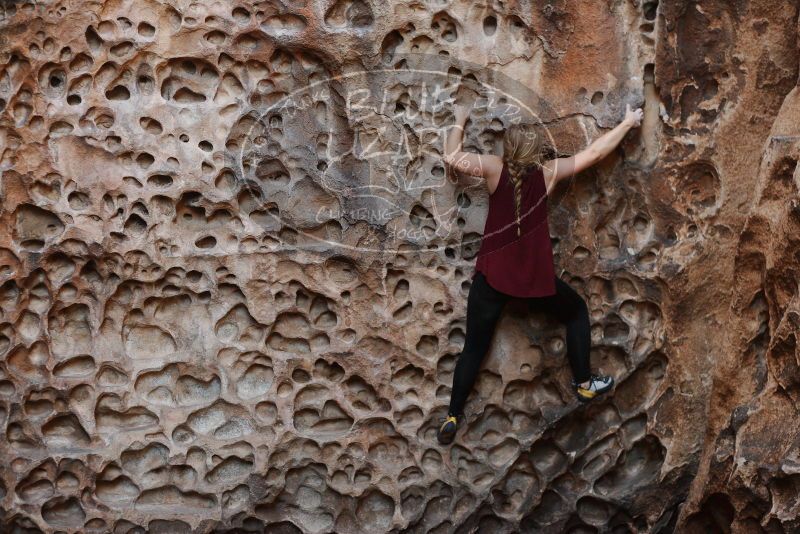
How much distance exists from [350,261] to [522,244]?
652 mm

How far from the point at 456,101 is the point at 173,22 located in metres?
1.06

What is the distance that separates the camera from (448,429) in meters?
3.81

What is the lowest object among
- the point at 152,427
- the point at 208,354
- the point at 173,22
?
the point at 152,427

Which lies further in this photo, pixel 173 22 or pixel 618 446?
pixel 618 446

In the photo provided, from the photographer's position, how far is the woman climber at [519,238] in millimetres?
3611

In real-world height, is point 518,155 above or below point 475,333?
above

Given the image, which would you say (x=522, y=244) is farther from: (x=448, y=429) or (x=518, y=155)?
(x=448, y=429)

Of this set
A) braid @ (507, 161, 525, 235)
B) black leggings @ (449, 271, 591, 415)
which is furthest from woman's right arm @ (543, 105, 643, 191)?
black leggings @ (449, 271, 591, 415)

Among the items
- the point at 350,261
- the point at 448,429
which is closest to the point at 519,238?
the point at 350,261

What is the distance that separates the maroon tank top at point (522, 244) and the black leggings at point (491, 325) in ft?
0.23

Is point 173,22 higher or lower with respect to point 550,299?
higher

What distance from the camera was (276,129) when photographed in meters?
3.77

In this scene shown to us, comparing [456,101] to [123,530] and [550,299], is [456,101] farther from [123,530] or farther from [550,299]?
[123,530]

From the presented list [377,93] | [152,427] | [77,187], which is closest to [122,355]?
[152,427]
